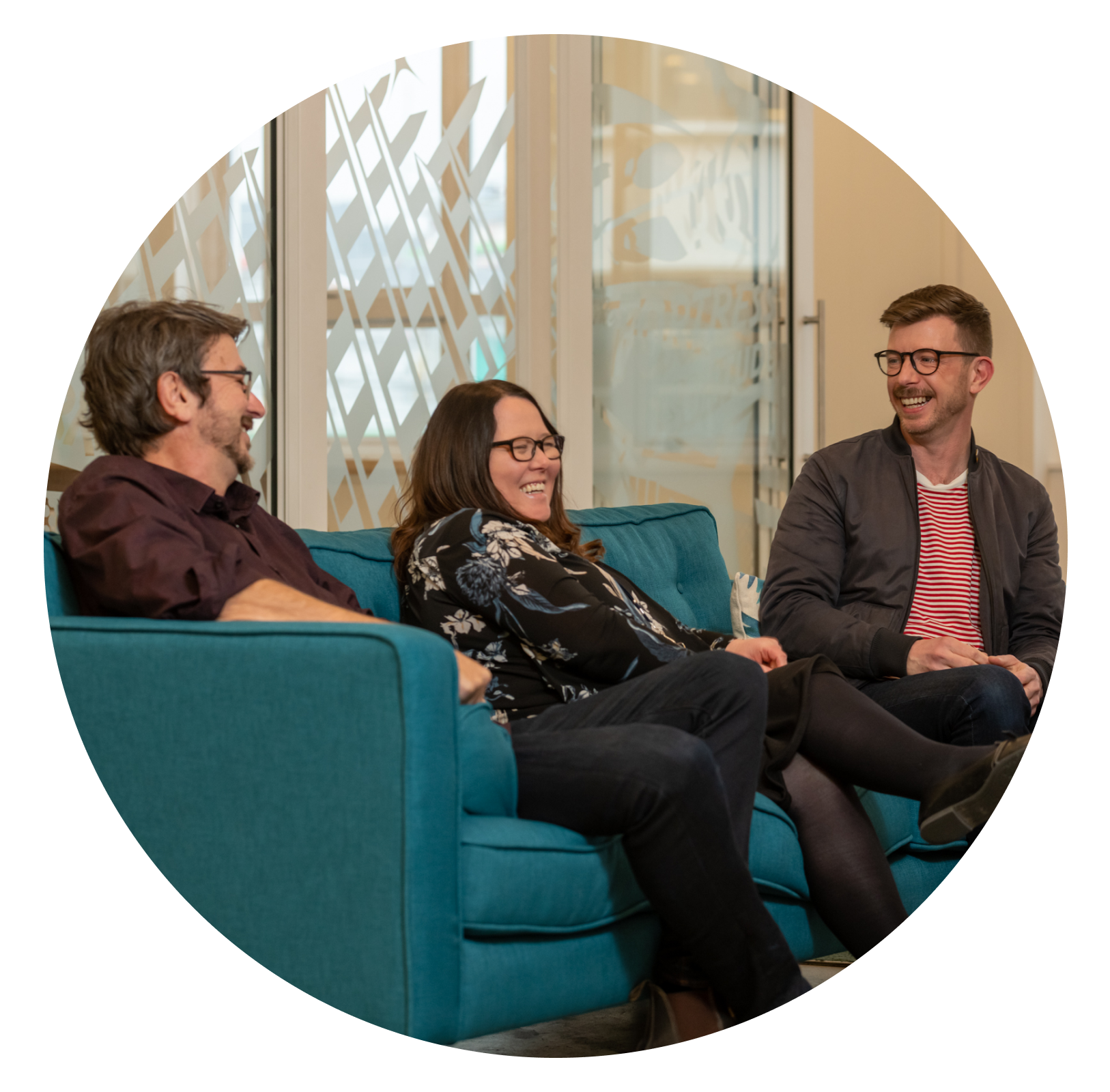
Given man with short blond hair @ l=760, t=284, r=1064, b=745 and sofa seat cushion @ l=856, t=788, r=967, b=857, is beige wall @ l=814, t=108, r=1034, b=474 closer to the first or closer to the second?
man with short blond hair @ l=760, t=284, r=1064, b=745

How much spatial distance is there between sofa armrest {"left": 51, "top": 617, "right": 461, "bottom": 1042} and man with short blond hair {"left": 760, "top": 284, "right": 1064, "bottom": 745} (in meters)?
1.06

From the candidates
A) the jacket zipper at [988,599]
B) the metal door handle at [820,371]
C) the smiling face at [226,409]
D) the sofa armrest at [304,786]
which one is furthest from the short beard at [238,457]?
the metal door handle at [820,371]

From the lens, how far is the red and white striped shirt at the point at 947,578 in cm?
233

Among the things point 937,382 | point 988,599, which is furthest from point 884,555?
point 937,382

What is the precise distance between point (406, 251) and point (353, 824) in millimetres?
2102

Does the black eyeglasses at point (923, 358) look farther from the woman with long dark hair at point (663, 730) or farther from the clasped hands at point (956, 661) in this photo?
the woman with long dark hair at point (663, 730)

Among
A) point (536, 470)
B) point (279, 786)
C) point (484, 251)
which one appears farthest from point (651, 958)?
point (484, 251)

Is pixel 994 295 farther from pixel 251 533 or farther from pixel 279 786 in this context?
pixel 279 786

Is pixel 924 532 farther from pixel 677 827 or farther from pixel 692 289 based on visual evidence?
pixel 692 289

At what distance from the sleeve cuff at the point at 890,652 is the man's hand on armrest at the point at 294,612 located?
2.86 ft

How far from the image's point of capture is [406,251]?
3205mm

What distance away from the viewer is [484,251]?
3480 mm

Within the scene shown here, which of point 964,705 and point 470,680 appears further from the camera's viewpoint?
point 964,705

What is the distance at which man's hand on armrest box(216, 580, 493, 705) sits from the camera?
1.59 meters
